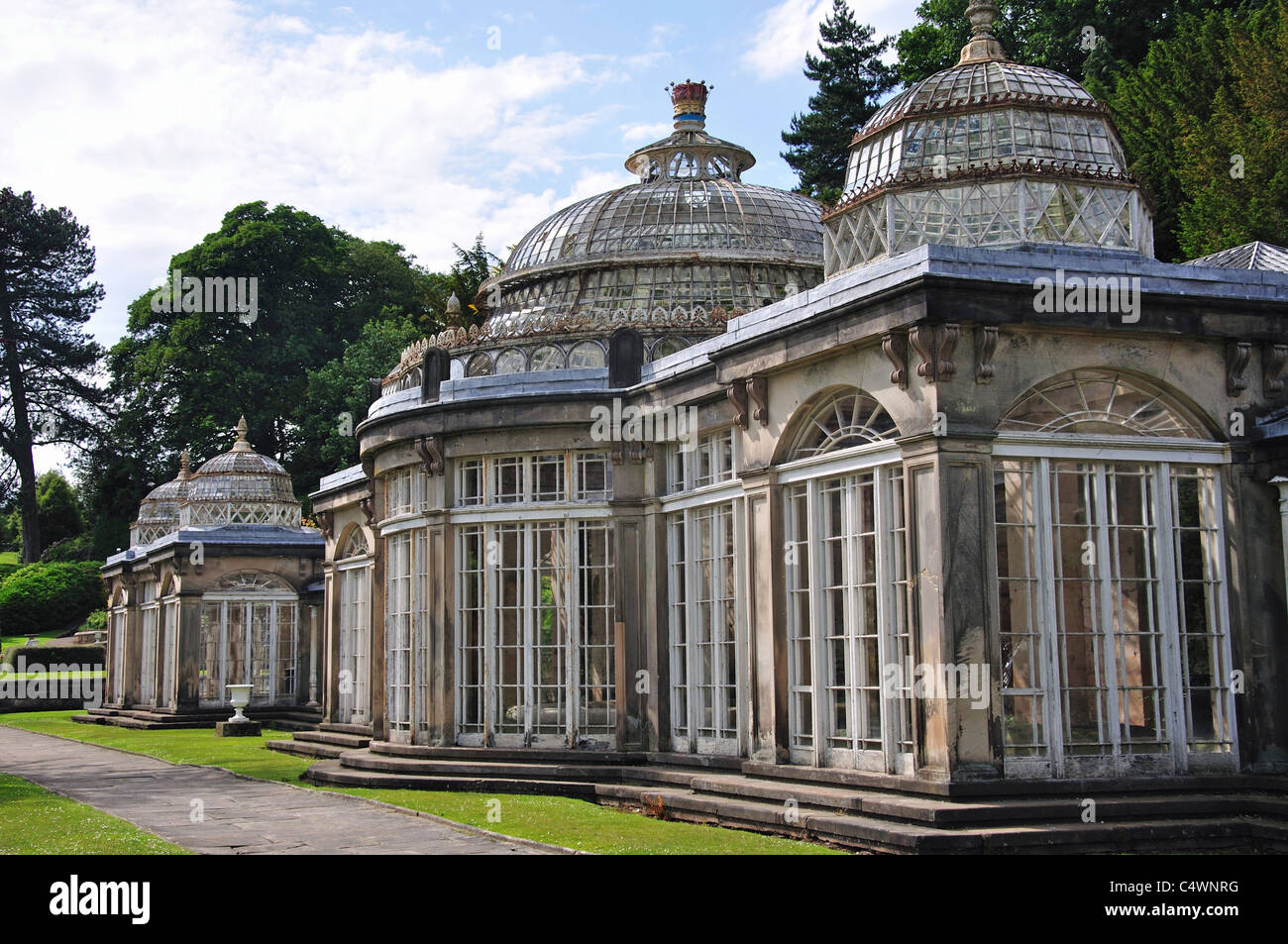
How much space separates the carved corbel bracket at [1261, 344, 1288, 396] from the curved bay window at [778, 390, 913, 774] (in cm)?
379

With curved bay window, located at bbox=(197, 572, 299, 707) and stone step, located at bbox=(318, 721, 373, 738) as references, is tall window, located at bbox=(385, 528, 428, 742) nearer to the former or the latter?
stone step, located at bbox=(318, 721, 373, 738)

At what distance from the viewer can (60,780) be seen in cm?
2131

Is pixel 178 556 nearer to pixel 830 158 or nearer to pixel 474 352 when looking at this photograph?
pixel 474 352

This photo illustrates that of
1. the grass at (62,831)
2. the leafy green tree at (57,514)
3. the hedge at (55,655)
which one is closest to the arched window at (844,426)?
the grass at (62,831)

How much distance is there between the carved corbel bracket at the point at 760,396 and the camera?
50.1ft

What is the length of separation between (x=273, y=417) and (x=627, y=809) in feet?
138

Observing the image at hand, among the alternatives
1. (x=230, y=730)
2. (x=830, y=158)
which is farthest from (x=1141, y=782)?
(x=830, y=158)

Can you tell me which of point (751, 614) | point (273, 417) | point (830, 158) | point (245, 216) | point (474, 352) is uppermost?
point (245, 216)

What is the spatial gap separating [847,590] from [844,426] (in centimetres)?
169

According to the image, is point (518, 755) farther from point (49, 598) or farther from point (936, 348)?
point (49, 598)

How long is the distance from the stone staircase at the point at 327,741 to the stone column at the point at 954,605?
12987mm

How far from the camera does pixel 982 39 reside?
52.4 feet

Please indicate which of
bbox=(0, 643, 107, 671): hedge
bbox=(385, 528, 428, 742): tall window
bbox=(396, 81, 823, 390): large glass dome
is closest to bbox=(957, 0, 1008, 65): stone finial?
bbox=(396, 81, 823, 390): large glass dome

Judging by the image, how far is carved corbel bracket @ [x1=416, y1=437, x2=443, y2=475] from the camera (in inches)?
786
